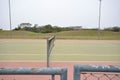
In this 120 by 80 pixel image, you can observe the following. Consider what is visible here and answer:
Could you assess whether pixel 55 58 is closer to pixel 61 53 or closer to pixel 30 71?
pixel 61 53

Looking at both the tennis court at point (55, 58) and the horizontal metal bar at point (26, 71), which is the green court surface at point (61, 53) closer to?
the tennis court at point (55, 58)

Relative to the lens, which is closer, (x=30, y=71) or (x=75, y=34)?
(x=30, y=71)

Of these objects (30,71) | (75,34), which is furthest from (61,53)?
(75,34)

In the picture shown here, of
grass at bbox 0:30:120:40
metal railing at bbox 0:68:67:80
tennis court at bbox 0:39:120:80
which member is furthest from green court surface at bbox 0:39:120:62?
grass at bbox 0:30:120:40

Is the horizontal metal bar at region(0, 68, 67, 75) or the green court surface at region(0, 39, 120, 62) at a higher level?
the horizontal metal bar at region(0, 68, 67, 75)

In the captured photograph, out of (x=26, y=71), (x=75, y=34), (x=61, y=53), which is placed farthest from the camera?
(x=75, y=34)

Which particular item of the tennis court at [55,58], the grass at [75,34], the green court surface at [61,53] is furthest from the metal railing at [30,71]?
the grass at [75,34]

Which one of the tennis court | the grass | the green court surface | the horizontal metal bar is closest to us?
the horizontal metal bar

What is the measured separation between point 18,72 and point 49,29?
39.2m

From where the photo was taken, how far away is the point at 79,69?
206cm

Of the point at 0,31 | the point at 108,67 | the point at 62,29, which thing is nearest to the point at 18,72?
the point at 108,67

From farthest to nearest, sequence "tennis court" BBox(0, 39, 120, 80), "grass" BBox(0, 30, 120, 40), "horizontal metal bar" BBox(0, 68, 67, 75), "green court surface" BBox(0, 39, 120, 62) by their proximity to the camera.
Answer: "grass" BBox(0, 30, 120, 40), "green court surface" BBox(0, 39, 120, 62), "tennis court" BBox(0, 39, 120, 80), "horizontal metal bar" BBox(0, 68, 67, 75)

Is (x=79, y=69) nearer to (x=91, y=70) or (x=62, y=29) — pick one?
(x=91, y=70)

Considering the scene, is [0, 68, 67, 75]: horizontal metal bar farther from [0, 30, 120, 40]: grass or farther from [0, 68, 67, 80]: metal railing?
[0, 30, 120, 40]: grass
